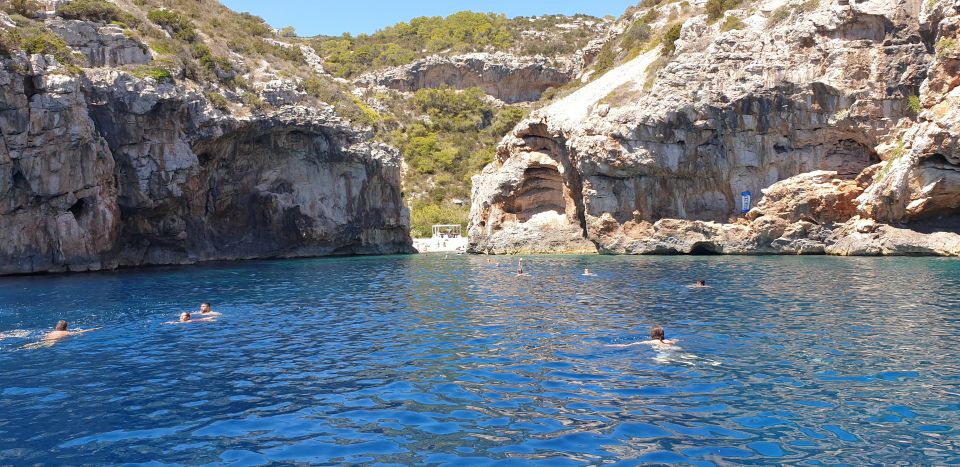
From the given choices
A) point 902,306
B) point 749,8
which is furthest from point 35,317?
point 749,8

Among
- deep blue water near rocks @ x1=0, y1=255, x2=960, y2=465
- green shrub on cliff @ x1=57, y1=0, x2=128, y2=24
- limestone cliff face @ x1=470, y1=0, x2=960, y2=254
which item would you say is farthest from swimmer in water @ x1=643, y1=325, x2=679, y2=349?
green shrub on cliff @ x1=57, y1=0, x2=128, y2=24

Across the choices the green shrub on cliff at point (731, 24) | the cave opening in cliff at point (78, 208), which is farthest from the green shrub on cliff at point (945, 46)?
the cave opening in cliff at point (78, 208)

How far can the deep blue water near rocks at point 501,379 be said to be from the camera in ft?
31.4

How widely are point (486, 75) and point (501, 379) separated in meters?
99.4

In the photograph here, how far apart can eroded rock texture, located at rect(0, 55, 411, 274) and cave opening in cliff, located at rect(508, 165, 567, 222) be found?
1213cm

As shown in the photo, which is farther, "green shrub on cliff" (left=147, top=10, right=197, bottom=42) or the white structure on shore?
the white structure on shore

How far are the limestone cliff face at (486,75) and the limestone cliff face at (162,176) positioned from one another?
47674mm

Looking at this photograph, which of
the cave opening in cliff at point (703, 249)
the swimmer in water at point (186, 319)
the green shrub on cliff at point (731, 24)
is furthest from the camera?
the green shrub on cliff at point (731, 24)

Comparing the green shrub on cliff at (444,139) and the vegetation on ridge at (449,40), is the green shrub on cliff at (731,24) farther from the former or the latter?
the vegetation on ridge at (449,40)

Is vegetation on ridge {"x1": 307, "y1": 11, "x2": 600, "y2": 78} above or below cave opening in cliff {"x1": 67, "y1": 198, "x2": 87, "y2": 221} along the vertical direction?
above

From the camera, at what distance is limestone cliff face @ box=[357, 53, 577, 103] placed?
107 meters

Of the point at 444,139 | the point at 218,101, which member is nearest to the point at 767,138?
the point at 218,101

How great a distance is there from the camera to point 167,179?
150 feet

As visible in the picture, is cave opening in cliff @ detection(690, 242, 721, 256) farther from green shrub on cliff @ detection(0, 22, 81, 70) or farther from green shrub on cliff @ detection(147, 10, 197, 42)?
green shrub on cliff @ detection(147, 10, 197, 42)
